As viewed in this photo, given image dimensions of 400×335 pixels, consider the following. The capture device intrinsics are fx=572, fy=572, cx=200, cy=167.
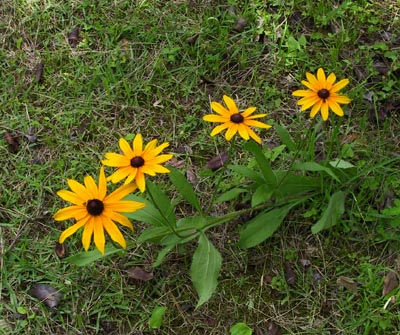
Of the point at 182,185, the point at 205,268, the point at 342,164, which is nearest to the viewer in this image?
the point at 205,268

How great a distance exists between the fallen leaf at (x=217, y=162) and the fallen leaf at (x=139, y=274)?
1.86 feet

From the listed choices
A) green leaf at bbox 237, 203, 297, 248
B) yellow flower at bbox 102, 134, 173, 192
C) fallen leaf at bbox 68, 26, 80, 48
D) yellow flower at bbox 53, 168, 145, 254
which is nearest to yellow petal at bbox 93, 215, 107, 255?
yellow flower at bbox 53, 168, 145, 254

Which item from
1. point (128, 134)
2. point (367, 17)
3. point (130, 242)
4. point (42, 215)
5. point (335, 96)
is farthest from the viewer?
point (367, 17)

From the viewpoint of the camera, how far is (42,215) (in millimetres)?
2496

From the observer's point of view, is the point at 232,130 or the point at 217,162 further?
the point at 217,162

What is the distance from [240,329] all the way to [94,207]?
803 millimetres

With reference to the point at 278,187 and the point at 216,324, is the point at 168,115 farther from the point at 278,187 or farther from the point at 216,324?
the point at 216,324

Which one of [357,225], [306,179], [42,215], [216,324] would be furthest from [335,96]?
[42,215]

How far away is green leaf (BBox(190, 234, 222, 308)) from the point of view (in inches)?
82.5

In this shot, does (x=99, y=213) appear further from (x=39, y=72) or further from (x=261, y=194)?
(x=39, y=72)

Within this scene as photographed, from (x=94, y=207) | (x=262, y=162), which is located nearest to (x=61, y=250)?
(x=94, y=207)

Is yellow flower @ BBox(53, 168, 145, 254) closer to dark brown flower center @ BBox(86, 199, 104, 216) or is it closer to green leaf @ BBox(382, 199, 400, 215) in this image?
dark brown flower center @ BBox(86, 199, 104, 216)

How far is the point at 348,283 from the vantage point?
224cm

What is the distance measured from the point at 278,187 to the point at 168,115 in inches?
29.8
